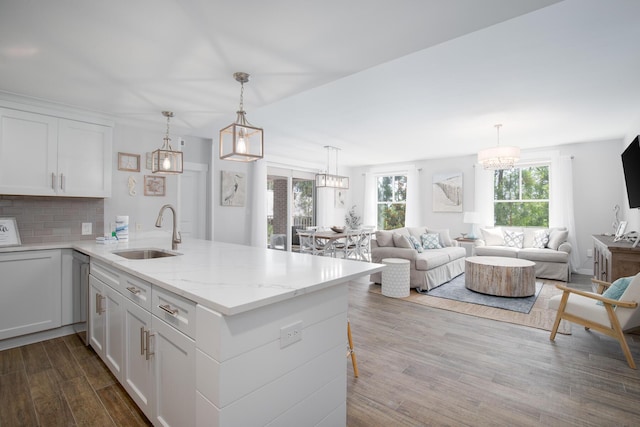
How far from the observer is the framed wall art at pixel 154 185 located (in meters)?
4.04

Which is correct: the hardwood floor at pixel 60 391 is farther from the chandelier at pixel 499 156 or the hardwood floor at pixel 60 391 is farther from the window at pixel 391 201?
the window at pixel 391 201

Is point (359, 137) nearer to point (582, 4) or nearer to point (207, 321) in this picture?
point (582, 4)

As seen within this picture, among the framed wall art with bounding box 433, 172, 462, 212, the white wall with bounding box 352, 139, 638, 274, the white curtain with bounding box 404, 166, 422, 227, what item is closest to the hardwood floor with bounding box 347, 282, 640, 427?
the white wall with bounding box 352, 139, 638, 274

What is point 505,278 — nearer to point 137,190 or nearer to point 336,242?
point 336,242

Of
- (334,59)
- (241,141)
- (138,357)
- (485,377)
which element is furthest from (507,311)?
(138,357)

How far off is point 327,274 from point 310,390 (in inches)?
21.7

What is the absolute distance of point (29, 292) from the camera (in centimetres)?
278

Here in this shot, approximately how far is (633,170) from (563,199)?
8.46ft

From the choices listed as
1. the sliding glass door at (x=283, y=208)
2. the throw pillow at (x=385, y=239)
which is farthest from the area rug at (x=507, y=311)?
the sliding glass door at (x=283, y=208)

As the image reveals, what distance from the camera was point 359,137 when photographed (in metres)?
5.47

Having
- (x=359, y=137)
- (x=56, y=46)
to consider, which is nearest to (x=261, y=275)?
(x=56, y=46)

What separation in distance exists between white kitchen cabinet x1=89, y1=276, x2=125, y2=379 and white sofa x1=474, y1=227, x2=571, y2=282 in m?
5.98

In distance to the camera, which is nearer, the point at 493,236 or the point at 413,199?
the point at 493,236

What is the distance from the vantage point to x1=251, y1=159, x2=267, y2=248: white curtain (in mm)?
6016
